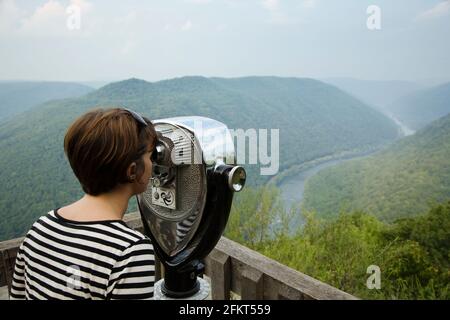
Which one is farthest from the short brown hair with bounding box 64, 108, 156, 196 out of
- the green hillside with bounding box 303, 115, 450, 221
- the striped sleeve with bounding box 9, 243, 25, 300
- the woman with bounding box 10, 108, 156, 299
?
the green hillside with bounding box 303, 115, 450, 221

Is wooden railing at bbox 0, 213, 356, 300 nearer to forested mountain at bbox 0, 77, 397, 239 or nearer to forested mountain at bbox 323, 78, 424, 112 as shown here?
forested mountain at bbox 0, 77, 397, 239

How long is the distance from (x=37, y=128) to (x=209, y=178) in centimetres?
228

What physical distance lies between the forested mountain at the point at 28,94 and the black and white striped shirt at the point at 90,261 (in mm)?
2461

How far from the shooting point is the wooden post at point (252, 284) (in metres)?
1.35

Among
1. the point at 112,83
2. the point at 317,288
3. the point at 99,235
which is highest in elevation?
the point at 112,83

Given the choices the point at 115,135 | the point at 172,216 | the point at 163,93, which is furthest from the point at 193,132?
the point at 163,93

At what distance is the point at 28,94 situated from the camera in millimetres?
3117

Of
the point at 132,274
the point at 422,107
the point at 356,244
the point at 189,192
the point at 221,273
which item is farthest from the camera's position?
the point at 422,107

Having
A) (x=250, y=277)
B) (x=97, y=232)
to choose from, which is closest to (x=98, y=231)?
(x=97, y=232)

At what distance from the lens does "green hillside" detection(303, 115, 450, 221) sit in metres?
2.55

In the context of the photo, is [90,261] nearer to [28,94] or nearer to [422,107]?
[28,94]

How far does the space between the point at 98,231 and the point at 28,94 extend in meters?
2.72

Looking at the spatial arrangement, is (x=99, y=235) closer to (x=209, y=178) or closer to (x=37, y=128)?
(x=209, y=178)

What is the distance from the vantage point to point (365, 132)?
10.6 feet
